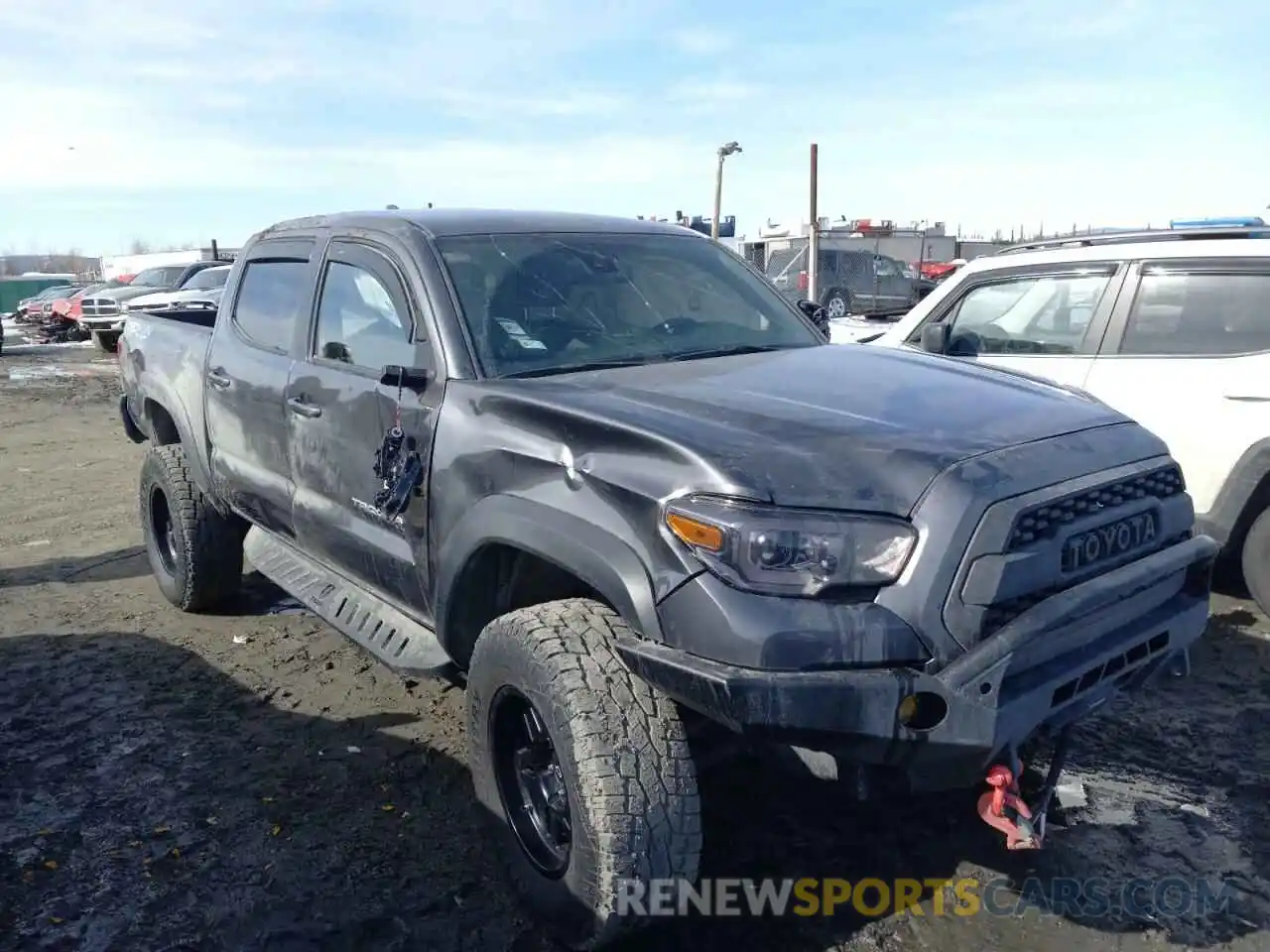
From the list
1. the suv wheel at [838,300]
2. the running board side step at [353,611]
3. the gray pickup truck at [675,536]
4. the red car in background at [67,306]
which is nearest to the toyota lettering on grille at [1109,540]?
the gray pickup truck at [675,536]

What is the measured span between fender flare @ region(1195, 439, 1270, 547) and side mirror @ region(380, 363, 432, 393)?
3.64m

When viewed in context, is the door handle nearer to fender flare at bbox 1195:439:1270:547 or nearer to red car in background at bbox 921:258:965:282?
fender flare at bbox 1195:439:1270:547

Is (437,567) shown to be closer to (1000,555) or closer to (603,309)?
(603,309)

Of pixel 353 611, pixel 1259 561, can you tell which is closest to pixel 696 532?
pixel 353 611

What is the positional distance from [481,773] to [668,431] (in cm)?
117

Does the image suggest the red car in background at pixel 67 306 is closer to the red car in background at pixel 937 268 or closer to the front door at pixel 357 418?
the red car in background at pixel 937 268

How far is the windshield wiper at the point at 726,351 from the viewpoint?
11.2ft

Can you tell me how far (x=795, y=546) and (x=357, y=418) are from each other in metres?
1.82

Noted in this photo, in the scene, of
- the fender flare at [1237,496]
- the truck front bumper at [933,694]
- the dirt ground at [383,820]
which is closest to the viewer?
the truck front bumper at [933,694]

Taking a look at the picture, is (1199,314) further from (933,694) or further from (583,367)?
(933,694)

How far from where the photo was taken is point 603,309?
3479 mm

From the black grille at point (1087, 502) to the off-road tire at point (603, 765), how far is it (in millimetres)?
914

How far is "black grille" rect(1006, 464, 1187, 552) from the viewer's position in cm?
235

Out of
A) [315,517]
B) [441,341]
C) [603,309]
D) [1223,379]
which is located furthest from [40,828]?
[1223,379]
